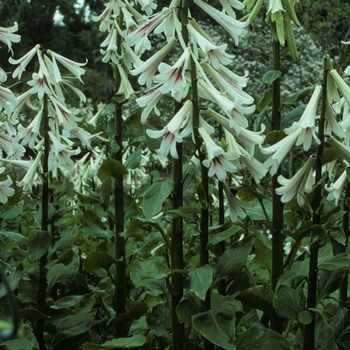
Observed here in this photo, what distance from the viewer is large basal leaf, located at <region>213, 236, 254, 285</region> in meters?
2.23

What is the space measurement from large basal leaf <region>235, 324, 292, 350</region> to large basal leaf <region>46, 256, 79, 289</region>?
1056 millimetres

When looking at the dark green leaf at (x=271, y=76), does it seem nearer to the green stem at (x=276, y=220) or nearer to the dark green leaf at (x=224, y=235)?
the green stem at (x=276, y=220)

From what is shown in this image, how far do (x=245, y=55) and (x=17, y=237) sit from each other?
1074cm

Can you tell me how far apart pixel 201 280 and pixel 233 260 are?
25 cm

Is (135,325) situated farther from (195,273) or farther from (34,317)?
(195,273)

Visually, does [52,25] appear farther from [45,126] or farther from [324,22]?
[45,126]

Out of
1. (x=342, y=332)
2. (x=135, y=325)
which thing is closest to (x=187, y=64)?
(x=342, y=332)

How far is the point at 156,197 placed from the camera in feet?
7.20

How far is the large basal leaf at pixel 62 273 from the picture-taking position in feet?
9.63

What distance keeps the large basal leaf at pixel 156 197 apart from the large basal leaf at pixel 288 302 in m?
0.55

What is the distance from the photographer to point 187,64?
6.59 feet

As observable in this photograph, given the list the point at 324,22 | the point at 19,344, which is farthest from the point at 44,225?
the point at 324,22

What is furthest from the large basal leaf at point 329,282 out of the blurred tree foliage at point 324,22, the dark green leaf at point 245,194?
the blurred tree foliage at point 324,22

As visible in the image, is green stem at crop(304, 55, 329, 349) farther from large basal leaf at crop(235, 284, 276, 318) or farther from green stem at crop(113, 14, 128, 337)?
green stem at crop(113, 14, 128, 337)
